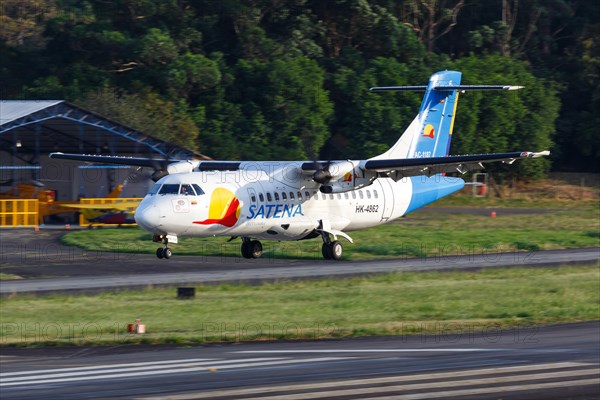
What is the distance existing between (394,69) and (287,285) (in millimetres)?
34862

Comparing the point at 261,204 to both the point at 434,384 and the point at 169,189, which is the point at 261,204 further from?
the point at 434,384

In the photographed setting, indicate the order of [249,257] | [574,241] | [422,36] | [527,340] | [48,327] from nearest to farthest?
1. [527,340]
2. [48,327]
3. [249,257]
4. [574,241]
5. [422,36]

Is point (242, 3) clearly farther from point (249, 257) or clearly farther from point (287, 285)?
point (287, 285)

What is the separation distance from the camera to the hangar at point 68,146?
43.3 m

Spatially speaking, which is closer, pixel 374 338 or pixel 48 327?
pixel 374 338

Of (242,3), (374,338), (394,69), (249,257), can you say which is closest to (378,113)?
(394,69)

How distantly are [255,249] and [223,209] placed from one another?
13.9 feet

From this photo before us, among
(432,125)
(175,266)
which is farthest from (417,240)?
(175,266)

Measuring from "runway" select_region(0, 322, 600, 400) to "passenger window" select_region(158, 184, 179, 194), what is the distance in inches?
384

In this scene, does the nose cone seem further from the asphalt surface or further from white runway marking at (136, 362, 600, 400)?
white runway marking at (136, 362, 600, 400)

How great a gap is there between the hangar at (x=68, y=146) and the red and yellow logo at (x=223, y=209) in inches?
630

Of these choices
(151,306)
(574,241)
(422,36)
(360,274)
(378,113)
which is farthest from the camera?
(422,36)

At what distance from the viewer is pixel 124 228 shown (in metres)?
41.8

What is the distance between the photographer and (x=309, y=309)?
875 inches
